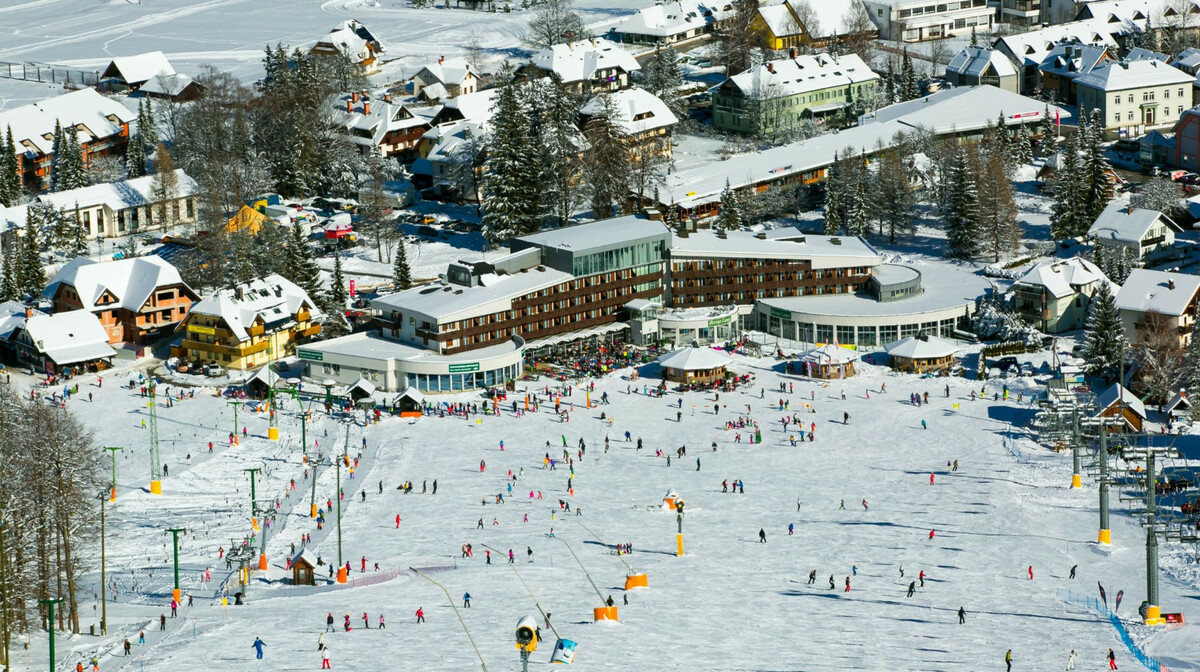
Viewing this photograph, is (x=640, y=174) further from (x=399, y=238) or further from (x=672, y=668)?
(x=672, y=668)

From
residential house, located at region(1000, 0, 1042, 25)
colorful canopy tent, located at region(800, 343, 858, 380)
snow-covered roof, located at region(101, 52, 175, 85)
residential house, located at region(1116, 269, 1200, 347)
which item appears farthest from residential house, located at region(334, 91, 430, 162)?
residential house, located at region(1000, 0, 1042, 25)

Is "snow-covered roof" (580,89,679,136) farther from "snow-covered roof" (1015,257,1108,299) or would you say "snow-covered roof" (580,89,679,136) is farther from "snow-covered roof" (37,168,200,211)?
"snow-covered roof" (1015,257,1108,299)

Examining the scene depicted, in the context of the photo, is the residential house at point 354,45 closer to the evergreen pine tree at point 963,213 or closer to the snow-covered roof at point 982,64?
the snow-covered roof at point 982,64

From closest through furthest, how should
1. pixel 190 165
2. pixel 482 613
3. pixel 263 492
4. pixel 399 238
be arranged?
pixel 482 613, pixel 263 492, pixel 399 238, pixel 190 165

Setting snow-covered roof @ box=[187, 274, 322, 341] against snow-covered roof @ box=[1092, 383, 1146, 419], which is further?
snow-covered roof @ box=[187, 274, 322, 341]

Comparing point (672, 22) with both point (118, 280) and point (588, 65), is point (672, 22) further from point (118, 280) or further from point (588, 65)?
point (118, 280)

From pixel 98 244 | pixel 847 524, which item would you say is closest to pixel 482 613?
pixel 847 524
